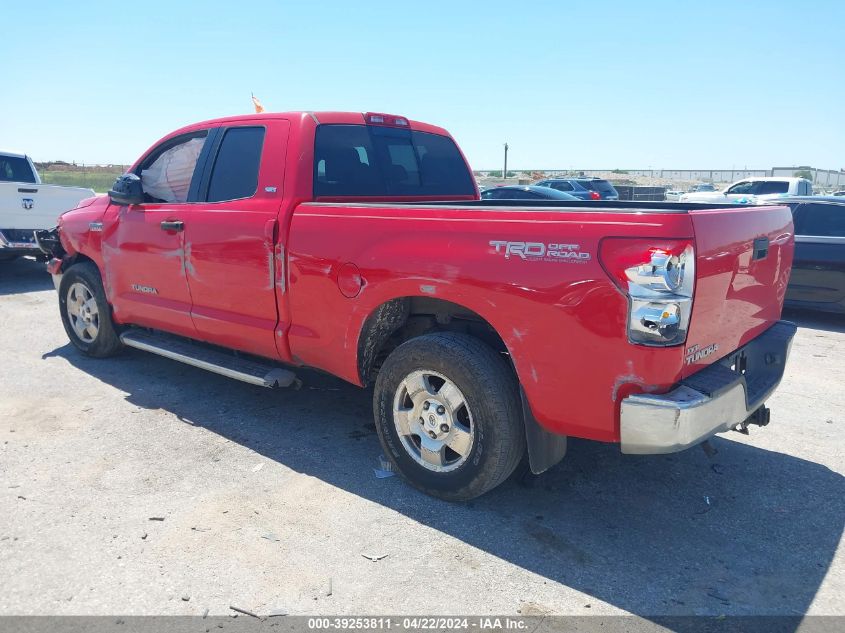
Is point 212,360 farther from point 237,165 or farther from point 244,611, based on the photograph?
point 244,611

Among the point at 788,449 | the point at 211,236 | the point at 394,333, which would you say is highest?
the point at 211,236

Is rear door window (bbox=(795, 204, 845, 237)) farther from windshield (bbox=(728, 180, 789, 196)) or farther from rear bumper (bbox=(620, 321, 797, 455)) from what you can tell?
windshield (bbox=(728, 180, 789, 196))

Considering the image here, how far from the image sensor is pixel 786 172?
50.8 m

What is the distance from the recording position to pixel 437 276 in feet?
10.5

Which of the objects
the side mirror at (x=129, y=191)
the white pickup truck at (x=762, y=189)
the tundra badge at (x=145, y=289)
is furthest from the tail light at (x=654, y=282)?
the white pickup truck at (x=762, y=189)

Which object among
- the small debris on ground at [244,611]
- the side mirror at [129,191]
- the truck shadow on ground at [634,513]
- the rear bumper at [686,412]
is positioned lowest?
the truck shadow on ground at [634,513]

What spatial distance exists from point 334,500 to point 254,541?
1.71ft

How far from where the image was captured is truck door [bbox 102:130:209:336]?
4730mm

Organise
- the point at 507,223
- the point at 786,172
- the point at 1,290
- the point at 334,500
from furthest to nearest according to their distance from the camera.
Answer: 1. the point at 786,172
2. the point at 1,290
3. the point at 334,500
4. the point at 507,223

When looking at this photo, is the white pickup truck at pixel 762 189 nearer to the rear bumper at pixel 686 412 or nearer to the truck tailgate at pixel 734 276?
the truck tailgate at pixel 734 276

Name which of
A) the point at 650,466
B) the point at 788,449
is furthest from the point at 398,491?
the point at 788,449

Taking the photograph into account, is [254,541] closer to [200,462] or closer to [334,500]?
[334,500]

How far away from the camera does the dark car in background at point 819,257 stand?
306 inches

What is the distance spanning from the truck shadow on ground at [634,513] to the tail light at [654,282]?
108 cm
